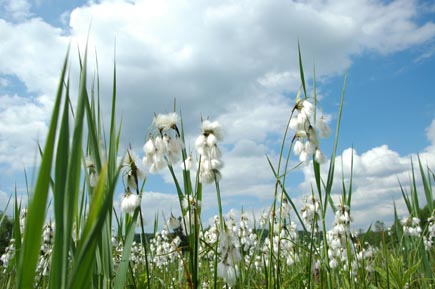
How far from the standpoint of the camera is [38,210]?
1.11m

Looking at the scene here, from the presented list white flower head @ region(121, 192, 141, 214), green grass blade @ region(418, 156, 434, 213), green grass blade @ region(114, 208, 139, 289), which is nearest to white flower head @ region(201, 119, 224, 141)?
white flower head @ region(121, 192, 141, 214)

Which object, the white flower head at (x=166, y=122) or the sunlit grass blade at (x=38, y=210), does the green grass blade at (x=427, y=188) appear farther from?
the sunlit grass blade at (x=38, y=210)

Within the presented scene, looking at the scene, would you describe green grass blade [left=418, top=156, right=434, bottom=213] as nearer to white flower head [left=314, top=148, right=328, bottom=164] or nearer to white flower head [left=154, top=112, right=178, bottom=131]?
white flower head [left=314, top=148, right=328, bottom=164]

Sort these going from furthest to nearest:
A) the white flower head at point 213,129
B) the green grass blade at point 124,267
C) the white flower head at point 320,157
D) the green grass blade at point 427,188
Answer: the green grass blade at point 427,188 → the white flower head at point 320,157 → the white flower head at point 213,129 → the green grass blade at point 124,267

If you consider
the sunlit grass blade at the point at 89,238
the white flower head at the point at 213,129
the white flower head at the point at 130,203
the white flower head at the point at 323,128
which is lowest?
the sunlit grass blade at the point at 89,238

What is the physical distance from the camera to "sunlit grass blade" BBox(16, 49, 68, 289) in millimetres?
1101

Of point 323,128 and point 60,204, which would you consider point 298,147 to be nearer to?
point 323,128

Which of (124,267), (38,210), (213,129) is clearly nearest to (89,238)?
(38,210)

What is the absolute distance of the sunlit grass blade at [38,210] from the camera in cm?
110

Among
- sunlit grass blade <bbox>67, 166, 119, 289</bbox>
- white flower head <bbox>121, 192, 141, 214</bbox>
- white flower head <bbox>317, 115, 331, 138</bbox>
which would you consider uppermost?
Result: white flower head <bbox>317, 115, 331, 138</bbox>

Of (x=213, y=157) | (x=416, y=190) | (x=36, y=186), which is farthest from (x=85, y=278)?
(x=416, y=190)

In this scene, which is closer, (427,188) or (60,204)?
(60,204)

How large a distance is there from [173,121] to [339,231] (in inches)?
118

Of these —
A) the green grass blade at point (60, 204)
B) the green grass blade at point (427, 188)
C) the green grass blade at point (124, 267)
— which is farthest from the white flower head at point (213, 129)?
the green grass blade at point (427, 188)
